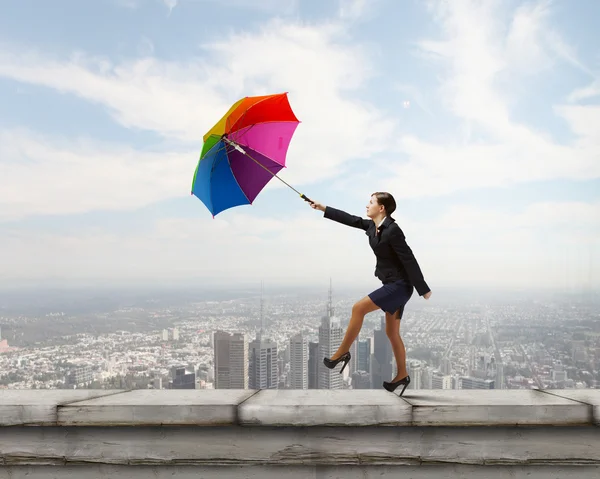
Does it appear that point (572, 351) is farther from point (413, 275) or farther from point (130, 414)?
point (130, 414)

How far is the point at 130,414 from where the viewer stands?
2381mm

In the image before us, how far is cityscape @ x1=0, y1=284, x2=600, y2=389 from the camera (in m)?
13.5

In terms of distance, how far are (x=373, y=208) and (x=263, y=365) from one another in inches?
367

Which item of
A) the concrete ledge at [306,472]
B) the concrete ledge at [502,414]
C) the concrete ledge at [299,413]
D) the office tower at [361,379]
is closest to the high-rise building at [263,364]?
the office tower at [361,379]

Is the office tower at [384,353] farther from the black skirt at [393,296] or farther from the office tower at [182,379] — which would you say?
the office tower at [182,379]

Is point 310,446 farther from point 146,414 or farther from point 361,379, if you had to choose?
point 361,379

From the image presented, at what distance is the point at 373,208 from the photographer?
11.7ft

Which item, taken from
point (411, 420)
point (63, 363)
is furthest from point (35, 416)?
point (63, 363)

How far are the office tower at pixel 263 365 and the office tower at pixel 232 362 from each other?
455 millimetres

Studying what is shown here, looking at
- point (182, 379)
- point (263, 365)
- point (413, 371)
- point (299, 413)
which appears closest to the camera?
point (299, 413)

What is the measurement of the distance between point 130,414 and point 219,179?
2167 mm

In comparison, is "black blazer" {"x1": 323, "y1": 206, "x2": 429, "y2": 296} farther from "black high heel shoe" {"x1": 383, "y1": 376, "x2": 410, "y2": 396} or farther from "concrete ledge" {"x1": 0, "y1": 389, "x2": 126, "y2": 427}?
"concrete ledge" {"x1": 0, "y1": 389, "x2": 126, "y2": 427}

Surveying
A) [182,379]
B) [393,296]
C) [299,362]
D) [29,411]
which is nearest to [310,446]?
[393,296]

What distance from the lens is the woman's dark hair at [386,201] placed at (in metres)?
3.56
